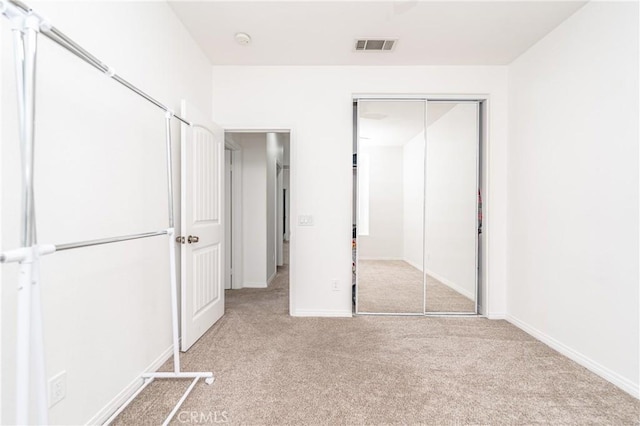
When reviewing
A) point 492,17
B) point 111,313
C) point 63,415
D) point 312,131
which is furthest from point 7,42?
point 492,17

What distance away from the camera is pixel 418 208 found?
323 cm

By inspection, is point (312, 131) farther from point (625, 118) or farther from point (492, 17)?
point (625, 118)

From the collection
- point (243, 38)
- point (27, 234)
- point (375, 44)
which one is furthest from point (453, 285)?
point (27, 234)

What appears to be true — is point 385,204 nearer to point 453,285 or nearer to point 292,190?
point 292,190

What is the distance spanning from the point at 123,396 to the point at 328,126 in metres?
2.68

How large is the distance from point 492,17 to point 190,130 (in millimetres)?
2497

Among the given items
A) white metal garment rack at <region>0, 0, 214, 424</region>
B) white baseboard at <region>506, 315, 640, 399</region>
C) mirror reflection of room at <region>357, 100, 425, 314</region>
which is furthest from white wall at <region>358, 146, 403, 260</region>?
white metal garment rack at <region>0, 0, 214, 424</region>

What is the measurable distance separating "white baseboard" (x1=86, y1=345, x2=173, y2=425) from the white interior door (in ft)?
0.77

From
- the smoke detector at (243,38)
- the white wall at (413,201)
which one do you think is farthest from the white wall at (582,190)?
the smoke detector at (243,38)

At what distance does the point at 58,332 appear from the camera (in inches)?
51.0

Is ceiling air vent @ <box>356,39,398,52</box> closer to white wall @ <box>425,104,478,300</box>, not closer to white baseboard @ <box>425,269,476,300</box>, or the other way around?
white wall @ <box>425,104,478,300</box>

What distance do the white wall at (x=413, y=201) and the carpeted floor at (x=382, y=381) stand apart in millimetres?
788

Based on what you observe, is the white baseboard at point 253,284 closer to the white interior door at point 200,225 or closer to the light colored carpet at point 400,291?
the white interior door at point 200,225

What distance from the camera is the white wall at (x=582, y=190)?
1.86 metres
